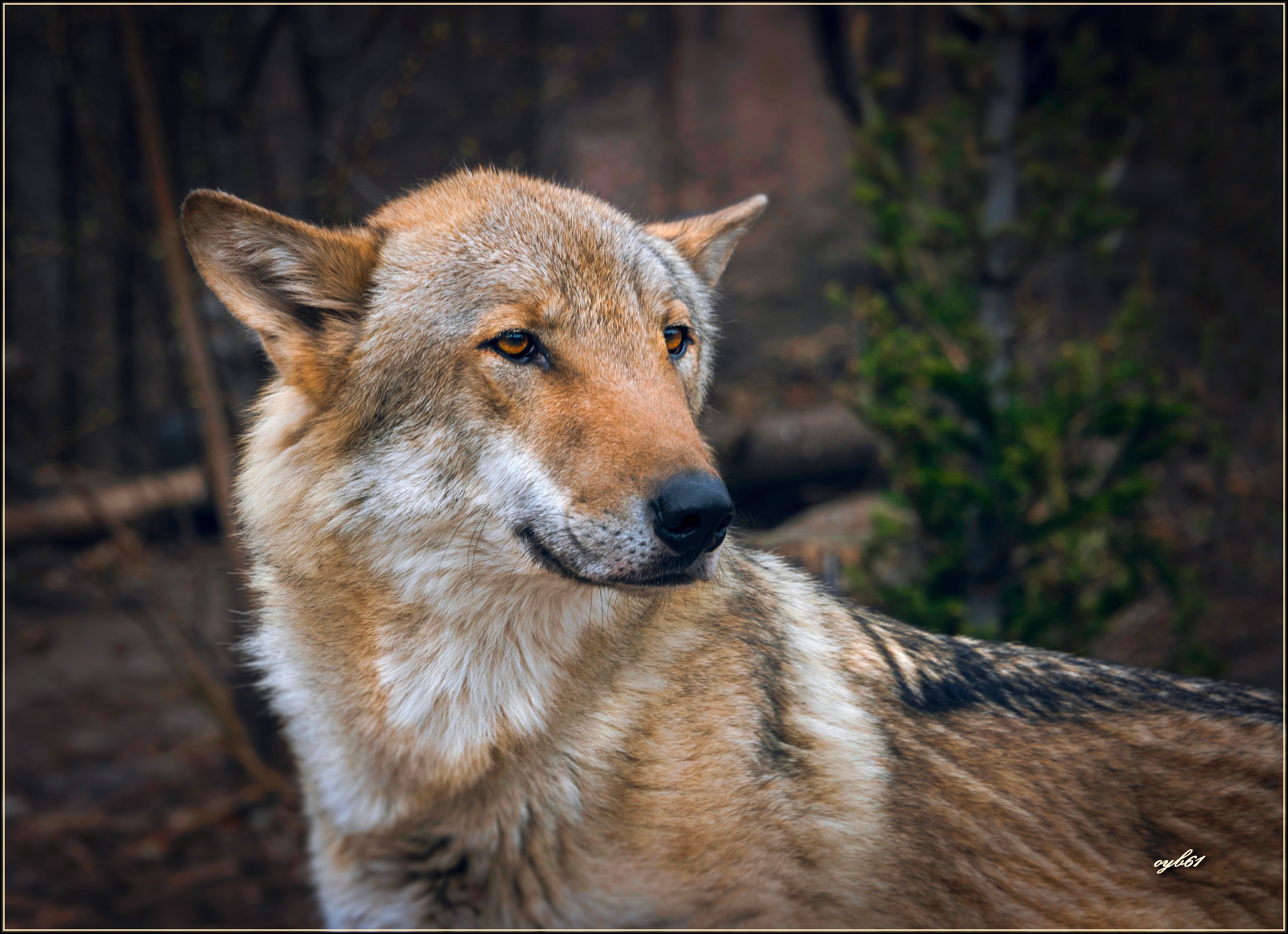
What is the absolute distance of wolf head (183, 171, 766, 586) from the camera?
2.12 m

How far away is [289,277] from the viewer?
7.70ft

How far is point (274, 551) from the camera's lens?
242 cm

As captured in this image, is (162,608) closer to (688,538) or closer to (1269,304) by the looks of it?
(688,538)

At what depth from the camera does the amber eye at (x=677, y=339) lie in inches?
99.7

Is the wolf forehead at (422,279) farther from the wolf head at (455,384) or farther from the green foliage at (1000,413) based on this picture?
the green foliage at (1000,413)

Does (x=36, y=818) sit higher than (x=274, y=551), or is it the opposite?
(x=274, y=551)

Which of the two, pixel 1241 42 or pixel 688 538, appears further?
pixel 1241 42

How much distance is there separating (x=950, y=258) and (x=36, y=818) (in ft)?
18.7

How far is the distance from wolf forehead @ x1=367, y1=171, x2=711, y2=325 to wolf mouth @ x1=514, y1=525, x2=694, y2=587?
616 millimetres

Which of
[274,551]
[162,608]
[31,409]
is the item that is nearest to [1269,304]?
[274,551]

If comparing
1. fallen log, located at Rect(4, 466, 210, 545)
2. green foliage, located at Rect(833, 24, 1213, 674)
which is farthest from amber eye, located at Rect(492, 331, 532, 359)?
fallen log, located at Rect(4, 466, 210, 545)

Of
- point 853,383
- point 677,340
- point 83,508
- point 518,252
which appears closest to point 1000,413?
point 853,383

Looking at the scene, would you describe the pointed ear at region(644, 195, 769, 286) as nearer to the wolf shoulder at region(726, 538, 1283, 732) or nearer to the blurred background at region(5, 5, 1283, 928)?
the blurred background at region(5, 5, 1283, 928)

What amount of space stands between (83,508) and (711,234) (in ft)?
21.0
